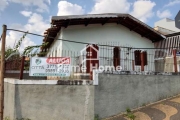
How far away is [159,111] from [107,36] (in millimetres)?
5762

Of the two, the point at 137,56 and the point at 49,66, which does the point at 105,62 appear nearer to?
the point at 137,56

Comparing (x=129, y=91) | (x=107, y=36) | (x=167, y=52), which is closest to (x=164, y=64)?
(x=167, y=52)

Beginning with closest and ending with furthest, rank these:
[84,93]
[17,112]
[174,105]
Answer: [17,112], [84,93], [174,105]

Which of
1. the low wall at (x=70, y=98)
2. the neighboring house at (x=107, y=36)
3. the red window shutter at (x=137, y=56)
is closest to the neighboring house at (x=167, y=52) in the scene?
the neighboring house at (x=107, y=36)

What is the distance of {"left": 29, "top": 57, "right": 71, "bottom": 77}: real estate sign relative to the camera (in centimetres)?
708

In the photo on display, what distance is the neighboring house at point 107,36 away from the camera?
10.3m

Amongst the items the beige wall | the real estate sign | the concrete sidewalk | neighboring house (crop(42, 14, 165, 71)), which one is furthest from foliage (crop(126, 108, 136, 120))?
the beige wall

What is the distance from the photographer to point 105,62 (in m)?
10.7

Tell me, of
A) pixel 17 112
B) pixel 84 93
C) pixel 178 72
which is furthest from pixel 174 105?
pixel 17 112

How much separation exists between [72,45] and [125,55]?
3518 millimetres

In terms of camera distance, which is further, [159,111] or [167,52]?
[167,52]

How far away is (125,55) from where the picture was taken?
12.2 m

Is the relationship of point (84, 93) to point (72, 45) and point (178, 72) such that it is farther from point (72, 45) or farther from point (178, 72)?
point (178, 72)

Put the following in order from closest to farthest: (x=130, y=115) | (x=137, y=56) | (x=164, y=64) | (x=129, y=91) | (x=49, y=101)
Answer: (x=49, y=101) → (x=130, y=115) → (x=129, y=91) → (x=164, y=64) → (x=137, y=56)
